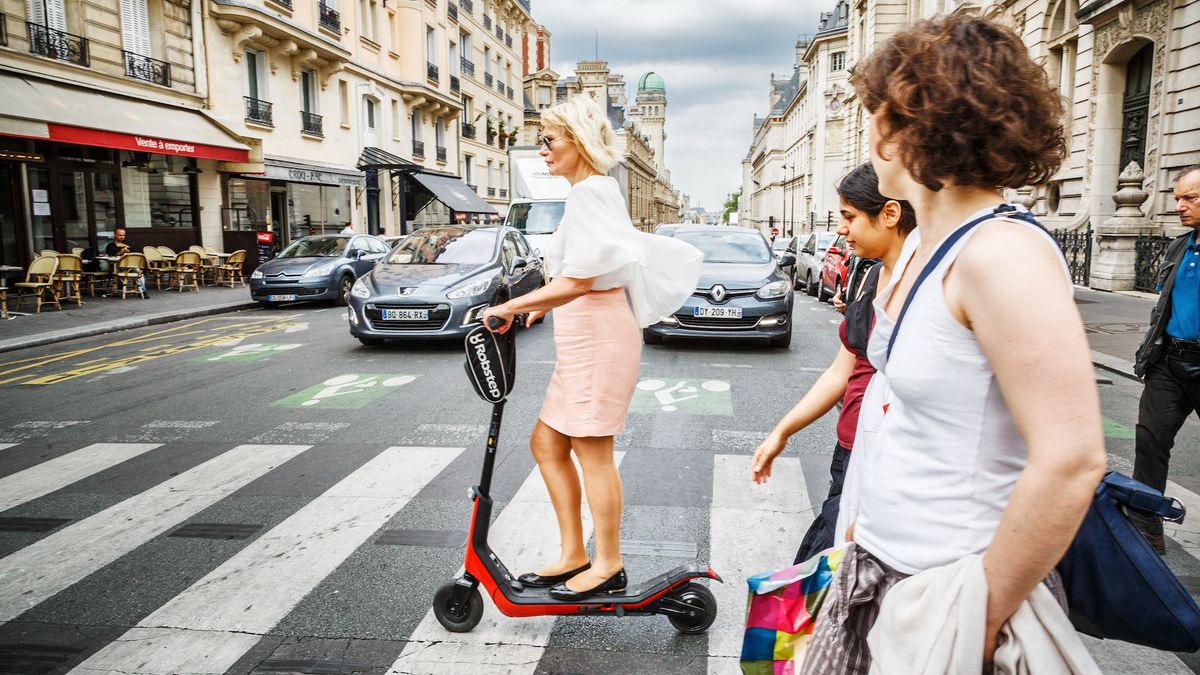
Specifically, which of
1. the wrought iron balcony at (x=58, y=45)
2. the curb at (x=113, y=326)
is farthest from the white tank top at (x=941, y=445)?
the wrought iron balcony at (x=58, y=45)

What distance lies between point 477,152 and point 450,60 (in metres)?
5.73

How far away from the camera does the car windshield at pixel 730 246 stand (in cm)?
1138

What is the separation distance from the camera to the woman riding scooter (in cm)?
280

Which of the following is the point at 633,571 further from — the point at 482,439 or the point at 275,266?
the point at 275,266

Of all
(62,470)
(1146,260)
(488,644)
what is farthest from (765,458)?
(1146,260)

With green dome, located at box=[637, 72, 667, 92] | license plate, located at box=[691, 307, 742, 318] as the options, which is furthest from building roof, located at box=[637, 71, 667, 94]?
license plate, located at box=[691, 307, 742, 318]

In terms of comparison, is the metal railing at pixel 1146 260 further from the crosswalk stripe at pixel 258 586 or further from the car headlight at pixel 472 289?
the crosswalk stripe at pixel 258 586

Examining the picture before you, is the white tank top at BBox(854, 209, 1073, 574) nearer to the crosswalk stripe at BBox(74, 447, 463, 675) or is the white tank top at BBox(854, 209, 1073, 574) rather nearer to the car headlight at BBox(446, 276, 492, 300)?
the crosswalk stripe at BBox(74, 447, 463, 675)

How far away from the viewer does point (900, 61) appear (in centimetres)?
138

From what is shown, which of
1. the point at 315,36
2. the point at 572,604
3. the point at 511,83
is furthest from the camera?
the point at 511,83

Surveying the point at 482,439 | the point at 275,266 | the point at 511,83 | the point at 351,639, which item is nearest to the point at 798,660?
the point at 351,639

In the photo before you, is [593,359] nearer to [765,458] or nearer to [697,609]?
[765,458]

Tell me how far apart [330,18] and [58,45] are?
12349mm

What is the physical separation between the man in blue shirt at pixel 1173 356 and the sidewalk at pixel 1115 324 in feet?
15.5
